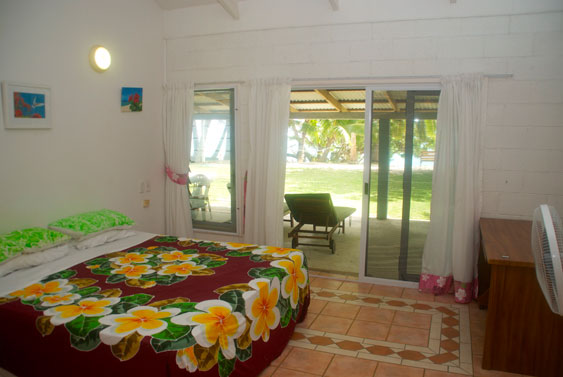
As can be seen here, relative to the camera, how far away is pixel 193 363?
2.01 meters

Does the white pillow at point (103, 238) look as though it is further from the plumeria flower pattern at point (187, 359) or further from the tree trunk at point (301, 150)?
the tree trunk at point (301, 150)

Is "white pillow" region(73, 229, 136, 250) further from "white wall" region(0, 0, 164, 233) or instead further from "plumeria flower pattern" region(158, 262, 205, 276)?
"plumeria flower pattern" region(158, 262, 205, 276)

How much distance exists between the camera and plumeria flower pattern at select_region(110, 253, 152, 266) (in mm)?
3178

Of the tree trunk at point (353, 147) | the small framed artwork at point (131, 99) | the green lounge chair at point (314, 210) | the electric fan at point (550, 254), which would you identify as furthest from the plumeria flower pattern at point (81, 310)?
the tree trunk at point (353, 147)

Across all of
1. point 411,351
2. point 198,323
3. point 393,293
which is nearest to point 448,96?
point 393,293

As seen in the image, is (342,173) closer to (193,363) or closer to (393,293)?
(393,293)

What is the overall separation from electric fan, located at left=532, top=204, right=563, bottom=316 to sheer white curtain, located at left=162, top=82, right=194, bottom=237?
3.72 metres

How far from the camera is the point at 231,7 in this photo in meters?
4.43

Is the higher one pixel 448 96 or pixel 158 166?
pixel 448 96

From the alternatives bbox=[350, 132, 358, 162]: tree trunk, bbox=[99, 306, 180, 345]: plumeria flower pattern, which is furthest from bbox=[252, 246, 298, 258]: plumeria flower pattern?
bbox=[350, 132, 358, 162]: tree trunk

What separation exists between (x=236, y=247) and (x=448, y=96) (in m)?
2.29

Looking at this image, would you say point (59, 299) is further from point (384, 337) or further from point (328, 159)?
point (328, 159)

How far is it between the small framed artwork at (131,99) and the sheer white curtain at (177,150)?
1.38 ft

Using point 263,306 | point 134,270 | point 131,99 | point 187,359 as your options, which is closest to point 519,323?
point 263,306
